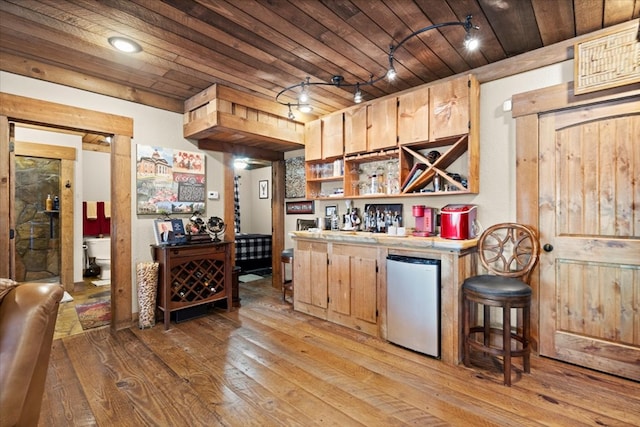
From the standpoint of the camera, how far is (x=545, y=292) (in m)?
2.52

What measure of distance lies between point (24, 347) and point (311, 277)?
2.51 metres

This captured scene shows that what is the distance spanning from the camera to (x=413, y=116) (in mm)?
3021

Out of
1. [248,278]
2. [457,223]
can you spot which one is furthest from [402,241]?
[248,278]

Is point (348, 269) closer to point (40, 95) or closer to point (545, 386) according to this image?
point (545, 386)

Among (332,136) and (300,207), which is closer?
(332,136)

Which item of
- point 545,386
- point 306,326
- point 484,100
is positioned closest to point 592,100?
point 484,100

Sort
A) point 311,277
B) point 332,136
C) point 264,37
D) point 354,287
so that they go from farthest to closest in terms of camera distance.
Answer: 1. point 332,136
2. point 311,277
3. point 354,287
4. point 264,37

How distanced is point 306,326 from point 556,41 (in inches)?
128

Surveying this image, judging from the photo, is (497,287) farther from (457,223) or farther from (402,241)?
(402,241)

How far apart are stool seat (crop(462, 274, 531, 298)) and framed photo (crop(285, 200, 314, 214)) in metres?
2.39

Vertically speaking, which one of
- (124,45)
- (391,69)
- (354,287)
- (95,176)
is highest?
(124,45)

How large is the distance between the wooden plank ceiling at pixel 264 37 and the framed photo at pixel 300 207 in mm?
1688

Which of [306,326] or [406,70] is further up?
[406,70]

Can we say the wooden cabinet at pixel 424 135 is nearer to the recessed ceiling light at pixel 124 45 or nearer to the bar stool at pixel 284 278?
the bar stool at pixel 284 278
